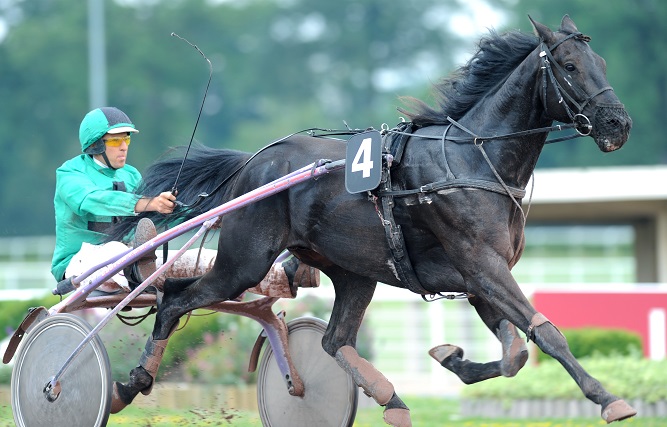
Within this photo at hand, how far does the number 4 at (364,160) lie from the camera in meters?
5.38

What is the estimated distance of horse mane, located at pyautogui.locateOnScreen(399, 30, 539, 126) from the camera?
17.8 feet

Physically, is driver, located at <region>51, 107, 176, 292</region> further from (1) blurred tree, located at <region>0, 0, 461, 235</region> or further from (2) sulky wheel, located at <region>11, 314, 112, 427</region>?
(1) blurred tree, located at <region>0, 0, 461, 235</region>

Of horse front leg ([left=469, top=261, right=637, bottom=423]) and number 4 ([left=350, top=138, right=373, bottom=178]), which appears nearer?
horse front leg ([left=469, top=261, right=637, bottom=423])

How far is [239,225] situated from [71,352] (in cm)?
108

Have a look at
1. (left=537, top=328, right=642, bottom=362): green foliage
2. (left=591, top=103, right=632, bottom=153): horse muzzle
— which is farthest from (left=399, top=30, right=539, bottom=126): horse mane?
(left=537, top=328, right=642, bottom=362): green foliage

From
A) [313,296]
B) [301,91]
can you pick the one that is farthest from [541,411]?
[301,91]

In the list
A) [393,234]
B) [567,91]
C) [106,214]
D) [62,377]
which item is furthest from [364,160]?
[62,377]

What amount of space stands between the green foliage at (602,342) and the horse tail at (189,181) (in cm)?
472

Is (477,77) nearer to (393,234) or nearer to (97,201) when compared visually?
(393,234)

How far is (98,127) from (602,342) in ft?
18.3

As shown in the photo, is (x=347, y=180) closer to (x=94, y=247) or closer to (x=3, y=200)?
(x=94, y=247)

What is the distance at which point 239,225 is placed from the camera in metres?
5.86

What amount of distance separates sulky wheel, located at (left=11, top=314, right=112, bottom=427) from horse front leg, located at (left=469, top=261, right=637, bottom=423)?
Answer: 1978 millimetres

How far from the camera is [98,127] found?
20.2 ft
